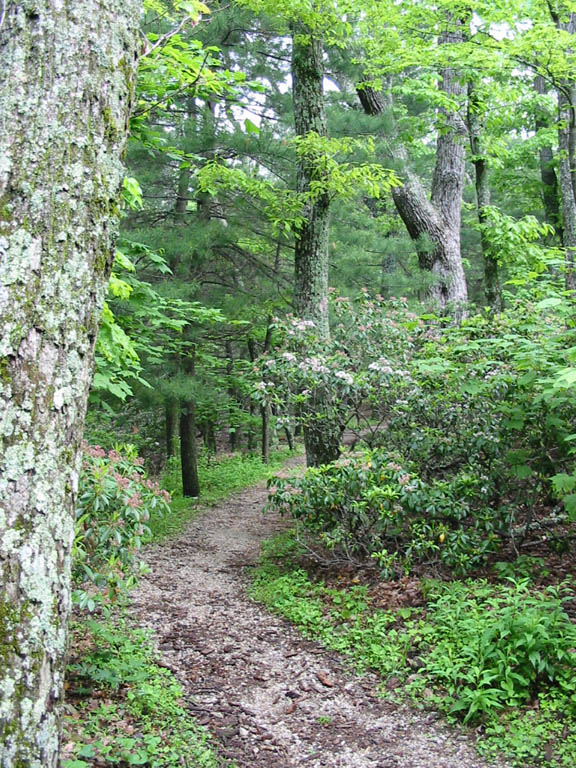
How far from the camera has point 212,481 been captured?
13.0 m

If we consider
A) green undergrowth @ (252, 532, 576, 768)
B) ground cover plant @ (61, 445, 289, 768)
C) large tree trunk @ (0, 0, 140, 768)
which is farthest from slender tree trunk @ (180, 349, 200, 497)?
large tree trunk @ (0, 0, 140, 768)

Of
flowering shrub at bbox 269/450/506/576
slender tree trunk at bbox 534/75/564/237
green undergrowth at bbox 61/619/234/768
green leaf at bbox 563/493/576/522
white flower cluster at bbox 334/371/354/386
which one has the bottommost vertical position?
green undergrowth at bbox 61/619/234/768

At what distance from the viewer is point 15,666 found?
1.48m

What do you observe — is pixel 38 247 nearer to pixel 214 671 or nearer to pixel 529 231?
pixel 214 671

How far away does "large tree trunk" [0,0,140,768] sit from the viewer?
1.52 meters

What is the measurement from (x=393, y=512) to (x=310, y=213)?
175 inches

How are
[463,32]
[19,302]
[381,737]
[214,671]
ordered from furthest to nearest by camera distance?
[463,32]
[214,671]
[381,737]
[19,302]

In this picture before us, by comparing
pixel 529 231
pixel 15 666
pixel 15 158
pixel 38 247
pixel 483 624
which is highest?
pixel 529 231

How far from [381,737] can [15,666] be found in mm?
2928

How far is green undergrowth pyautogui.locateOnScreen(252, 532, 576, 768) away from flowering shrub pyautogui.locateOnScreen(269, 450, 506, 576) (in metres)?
0.37

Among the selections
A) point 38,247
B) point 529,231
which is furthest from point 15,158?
point 529,231

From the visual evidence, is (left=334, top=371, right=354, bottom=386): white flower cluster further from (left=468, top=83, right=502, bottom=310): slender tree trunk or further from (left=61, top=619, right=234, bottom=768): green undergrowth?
(left=468, top=83, right=502, bottom=310): slender tree trunk

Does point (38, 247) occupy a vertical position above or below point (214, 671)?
above

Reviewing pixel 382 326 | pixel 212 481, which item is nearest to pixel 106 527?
pixel 382 326
